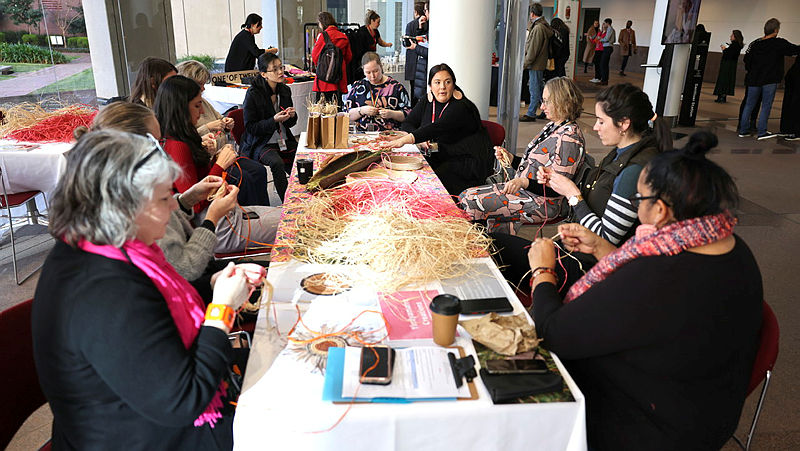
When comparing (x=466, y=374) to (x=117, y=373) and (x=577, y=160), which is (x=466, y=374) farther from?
(x=577, y=160)

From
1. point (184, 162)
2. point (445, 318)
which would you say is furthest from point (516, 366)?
point (184, 162)

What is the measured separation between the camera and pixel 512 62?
5.82 metres

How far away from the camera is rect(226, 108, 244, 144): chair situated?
469 centimetres

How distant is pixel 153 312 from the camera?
1.20 meters

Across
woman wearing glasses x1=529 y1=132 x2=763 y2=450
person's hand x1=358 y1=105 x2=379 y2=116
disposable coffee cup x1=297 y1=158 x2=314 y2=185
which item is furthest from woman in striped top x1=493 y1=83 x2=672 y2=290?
person's hand x1=358 y1=105 x2=379 y2=116

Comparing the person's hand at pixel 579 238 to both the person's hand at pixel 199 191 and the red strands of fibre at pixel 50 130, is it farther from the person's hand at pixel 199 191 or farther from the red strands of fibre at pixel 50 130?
the red strands of fibre at pixel 50 130

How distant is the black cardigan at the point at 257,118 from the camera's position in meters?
4.62

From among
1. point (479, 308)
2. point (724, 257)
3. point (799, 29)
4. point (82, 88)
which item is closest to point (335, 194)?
point (479, 308)

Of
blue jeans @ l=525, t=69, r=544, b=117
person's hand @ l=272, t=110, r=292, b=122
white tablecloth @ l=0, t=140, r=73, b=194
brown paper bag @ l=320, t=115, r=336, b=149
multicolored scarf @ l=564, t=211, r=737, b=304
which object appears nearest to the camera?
multicolored scarf @ l=564, t=211, r=737, b=304

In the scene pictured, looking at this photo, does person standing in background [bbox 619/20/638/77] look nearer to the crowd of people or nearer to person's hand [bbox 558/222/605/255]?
person's hand [bbox 558/222/605/255]

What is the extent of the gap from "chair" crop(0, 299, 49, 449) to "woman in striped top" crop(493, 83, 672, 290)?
188 cm

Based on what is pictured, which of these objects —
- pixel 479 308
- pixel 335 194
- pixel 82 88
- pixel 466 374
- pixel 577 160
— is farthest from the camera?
pixel 82 88

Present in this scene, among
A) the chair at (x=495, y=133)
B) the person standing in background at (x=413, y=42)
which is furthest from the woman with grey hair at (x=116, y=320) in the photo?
the person standing in background at (x=413, y=42)

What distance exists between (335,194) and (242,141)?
8.06 ft
